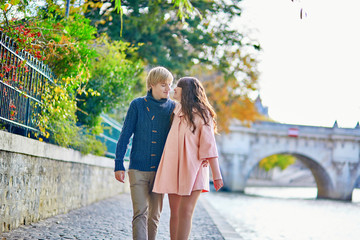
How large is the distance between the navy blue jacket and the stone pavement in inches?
54.2

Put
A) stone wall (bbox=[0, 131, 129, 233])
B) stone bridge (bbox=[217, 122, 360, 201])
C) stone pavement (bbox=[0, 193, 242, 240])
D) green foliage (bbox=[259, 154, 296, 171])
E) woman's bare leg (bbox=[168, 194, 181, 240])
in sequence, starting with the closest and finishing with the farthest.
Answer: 1. woman's bare leg (bbox=[168, 194, 181, 240])
2. stone wall (bbox=[0, 131, 129, 233])
3. stone pavement (bbox=[0, 193, 242, 240])
4. stone bridge (bbox=[217, 122, 360, 201])
5. green foliage (bbox=[259, 154, 296, 171])

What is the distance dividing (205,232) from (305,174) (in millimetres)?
68430

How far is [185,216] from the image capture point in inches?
160

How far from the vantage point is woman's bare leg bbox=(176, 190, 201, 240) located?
13.3ft

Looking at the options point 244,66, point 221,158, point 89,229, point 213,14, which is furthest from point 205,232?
point 221,158

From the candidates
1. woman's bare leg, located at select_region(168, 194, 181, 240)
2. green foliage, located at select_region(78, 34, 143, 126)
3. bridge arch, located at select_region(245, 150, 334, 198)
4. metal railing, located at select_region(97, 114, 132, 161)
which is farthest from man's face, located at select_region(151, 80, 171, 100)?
bridge arch, located at select_region(245, 150, 334, 198)

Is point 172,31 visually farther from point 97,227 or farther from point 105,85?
point 97,227

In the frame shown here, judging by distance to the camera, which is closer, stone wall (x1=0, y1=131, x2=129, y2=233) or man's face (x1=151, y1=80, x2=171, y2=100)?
man's face (x1=151, y1=80, x2=171, y2=100)

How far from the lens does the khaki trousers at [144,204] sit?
411 centimetres

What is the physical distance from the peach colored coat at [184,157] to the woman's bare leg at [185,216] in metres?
0.07

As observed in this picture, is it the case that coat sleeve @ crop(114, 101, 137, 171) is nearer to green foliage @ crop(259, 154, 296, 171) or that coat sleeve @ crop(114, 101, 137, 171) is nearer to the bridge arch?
the bridge arch

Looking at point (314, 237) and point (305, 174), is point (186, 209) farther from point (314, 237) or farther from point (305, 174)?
point (305, 174)

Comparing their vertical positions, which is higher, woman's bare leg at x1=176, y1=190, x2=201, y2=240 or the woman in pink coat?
the woman in pink coat

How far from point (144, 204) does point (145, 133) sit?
54 centimetres
